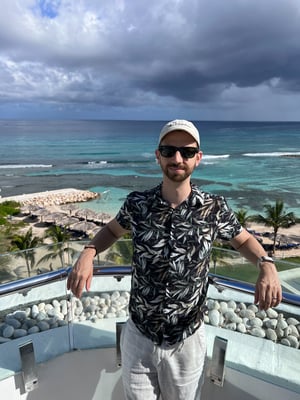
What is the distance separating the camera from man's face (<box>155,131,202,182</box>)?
1.59 metres

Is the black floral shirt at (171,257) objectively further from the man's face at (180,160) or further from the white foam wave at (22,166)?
the white foam wave at (22,166)

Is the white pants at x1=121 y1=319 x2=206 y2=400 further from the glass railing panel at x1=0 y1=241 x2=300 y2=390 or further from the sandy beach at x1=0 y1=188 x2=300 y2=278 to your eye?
the sandy beach at x1=0 y1=188 x2=300 y2=278

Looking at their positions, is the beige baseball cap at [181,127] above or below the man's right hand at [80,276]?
above

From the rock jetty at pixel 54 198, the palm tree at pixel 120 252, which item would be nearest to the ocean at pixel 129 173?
the rock jetty at pixel 54 198

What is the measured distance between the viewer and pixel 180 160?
1.59m

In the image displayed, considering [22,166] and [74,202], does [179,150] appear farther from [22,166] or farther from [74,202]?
[22,166]

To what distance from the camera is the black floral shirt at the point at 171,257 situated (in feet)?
5.16

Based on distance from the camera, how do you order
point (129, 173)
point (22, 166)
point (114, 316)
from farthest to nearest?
point (22, 166), point (129, 173), point (114, 316)

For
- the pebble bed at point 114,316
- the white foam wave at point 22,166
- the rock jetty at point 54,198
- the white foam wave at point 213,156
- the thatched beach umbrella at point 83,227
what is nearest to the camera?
the pebble bed at point 114,316

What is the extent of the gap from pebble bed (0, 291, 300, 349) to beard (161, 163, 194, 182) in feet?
3.83

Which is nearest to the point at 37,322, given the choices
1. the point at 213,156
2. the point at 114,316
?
the point at 114,316

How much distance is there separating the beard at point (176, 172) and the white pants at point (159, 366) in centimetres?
79

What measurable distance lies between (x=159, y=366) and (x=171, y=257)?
22.6 inches

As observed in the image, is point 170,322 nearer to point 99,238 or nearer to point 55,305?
point 99,238
